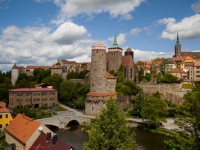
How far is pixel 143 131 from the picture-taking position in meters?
36.6

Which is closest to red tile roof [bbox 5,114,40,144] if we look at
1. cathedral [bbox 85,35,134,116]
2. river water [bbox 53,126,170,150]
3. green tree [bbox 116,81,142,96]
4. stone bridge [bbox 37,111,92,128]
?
river water [bbox 53,126,170,150]

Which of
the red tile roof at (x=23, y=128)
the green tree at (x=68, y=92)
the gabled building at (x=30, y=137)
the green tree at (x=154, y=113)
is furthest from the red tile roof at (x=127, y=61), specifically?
the gabled building at (x=30, y=137)

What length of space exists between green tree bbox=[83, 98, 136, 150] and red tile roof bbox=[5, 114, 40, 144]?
30.5 feet

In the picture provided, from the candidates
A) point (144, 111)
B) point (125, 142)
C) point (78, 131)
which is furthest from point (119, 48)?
point (125, 142)

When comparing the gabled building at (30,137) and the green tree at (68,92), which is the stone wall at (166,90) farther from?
the gabled building at (30,137)

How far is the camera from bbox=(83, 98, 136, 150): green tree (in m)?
14.3

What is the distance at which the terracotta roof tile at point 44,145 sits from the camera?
18.7 metres

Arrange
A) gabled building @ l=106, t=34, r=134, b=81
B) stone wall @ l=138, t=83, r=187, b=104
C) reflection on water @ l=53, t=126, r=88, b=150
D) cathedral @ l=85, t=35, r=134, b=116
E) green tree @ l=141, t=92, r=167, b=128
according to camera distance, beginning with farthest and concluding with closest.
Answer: gabled building @ l=106, t=34, r=134, b=81 → stone wall @ l=138, t=83, r=187, b=104 → cathedral @ l=85, t=35, r=134, b=116 → green tree @ l=141, t=92, r=167, b=128 → reflection on water @ l=53, t=126, r=88, b=150

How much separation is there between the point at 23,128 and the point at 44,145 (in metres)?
5.50

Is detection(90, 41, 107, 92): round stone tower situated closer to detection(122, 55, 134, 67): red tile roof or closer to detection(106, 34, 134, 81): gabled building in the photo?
detection(106, 34, 134, 81): gabled building

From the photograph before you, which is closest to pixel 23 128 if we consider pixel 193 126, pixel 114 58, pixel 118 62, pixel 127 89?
pixel 193 126

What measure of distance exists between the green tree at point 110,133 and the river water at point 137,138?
1510 cm

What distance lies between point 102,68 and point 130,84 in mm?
10267

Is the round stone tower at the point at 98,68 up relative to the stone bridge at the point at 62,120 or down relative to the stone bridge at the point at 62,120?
up
